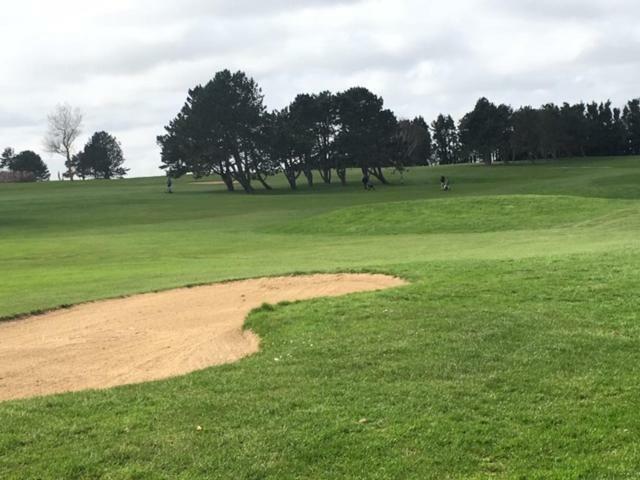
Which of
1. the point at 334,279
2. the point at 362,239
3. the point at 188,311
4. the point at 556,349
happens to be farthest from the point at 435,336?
the point at 362,239

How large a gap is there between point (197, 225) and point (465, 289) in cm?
3106

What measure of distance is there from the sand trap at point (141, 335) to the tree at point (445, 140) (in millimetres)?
134094

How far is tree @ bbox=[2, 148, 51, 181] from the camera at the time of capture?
140750mm

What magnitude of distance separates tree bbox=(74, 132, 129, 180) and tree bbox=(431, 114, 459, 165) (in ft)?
221

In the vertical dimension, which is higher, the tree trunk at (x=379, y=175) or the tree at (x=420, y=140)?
the tree at (x=420, y=140)

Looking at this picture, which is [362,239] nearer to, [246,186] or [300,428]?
[300,428]

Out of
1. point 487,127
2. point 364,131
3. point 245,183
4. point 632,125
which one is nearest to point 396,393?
point 245,183

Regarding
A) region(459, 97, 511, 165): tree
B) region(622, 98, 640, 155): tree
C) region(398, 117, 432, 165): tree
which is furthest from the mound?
region(622, 98, 640, 155): tree

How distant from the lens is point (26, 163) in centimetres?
14188

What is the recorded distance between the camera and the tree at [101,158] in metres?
141

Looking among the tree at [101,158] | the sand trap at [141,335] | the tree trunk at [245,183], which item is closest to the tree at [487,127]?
the tree trunk at [245,183]

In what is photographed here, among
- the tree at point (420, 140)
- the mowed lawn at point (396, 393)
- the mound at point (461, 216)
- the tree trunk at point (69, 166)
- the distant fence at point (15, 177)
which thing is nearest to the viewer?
the mowed lawn at point (396, 393)

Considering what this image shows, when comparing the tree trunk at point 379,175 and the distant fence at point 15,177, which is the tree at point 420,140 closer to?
the tree trunk at point 379,175

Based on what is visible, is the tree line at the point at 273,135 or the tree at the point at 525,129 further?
the tree at the point at 525,129
